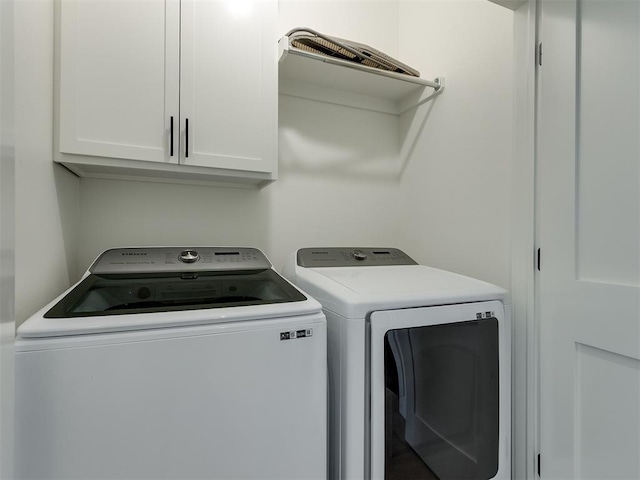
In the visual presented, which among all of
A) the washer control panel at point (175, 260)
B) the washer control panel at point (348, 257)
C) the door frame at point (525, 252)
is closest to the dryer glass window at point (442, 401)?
the door frame at point (525, 252)

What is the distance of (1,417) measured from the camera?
60 cm

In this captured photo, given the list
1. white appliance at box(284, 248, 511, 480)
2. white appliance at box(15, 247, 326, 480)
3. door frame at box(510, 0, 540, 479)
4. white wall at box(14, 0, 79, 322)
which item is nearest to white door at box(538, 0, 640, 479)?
door frame at box(510, 0, 540, 479)

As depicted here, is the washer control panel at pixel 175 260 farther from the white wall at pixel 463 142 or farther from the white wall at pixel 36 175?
the white wall at pixel 463 142

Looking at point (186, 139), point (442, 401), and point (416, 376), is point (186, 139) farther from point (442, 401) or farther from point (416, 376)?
point (442, 401)

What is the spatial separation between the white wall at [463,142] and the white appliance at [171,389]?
955 mm

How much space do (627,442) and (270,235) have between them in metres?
1.60

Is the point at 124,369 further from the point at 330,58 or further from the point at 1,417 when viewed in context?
the point at 330,58

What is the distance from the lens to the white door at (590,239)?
103 centimetres

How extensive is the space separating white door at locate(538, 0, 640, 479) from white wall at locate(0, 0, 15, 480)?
156cm

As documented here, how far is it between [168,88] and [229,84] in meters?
0.24

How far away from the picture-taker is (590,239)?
3.74 ft

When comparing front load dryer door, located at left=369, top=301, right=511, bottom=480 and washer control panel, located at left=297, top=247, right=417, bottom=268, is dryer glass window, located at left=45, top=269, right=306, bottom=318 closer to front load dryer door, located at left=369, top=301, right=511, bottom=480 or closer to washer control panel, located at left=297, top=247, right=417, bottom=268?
washer control panel, located at left=297, top=247, right=417, bottom=268

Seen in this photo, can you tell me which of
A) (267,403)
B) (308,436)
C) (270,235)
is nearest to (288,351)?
(267,403)

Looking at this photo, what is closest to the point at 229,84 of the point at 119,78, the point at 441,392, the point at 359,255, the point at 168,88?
the point at 168,88
